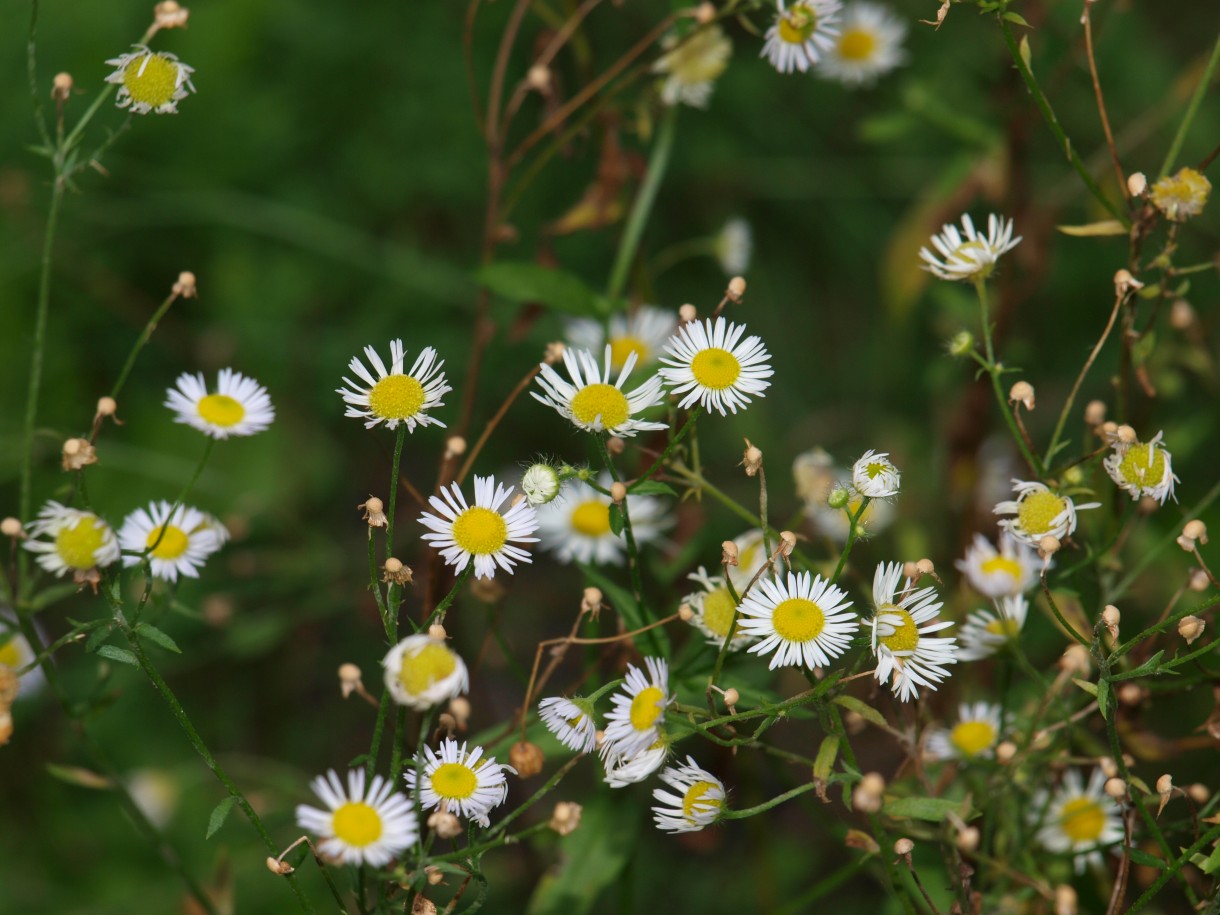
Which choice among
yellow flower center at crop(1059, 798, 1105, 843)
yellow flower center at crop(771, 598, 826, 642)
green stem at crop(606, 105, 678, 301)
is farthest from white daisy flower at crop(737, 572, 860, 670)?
green stem at crop(606, 105, 678, 301)

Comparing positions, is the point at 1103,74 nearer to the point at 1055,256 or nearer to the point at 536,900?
the point at 1055,256

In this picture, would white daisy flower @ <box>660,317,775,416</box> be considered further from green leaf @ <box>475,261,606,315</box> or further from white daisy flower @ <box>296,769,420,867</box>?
white daisy flower @ <box>296,769,420,867</box>

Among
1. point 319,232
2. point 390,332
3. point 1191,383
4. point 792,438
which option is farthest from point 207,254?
point 1191,383

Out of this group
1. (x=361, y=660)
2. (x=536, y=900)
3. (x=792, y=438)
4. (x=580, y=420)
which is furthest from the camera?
(x=792, y=438)

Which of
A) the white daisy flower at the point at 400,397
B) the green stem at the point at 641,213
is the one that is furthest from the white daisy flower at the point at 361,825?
the green stem at the point at 641,213

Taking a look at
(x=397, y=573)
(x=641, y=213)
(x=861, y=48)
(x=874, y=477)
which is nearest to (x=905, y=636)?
(x=874, y=477)

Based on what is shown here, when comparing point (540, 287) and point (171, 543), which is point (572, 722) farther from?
point (540, 287)
